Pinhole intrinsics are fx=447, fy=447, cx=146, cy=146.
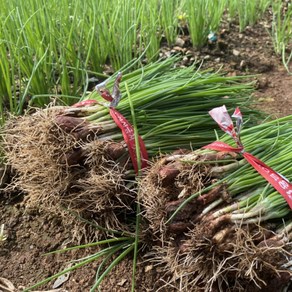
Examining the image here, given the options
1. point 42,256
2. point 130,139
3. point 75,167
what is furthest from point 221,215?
point 42,256

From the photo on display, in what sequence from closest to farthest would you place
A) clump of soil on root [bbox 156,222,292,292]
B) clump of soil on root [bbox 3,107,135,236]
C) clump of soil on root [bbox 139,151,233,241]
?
1. clump of soil on root [bbox 156,222,292,292]
2. clump of soil on root [bbox 139,151,233,241]
3. clump of soil on root [bbox 3,107,135,236]

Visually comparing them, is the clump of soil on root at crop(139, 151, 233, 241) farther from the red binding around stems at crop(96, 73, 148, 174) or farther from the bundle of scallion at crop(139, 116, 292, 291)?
the red binding around stems at crop(96, 73, 148, 174)

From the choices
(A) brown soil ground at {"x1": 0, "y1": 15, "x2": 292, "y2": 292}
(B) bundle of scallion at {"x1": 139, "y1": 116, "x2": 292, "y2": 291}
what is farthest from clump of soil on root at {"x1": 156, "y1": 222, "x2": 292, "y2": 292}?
(A) brown soil ground at {"x1": 0, "y1": 15, "x2": 292, "y2": 292}

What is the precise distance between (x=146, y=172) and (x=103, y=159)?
143 mm

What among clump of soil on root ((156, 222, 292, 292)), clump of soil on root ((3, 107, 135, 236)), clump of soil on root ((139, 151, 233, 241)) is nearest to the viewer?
clump of soil on root ((156, 222, 292, 292))

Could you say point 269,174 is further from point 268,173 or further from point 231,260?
point 231,260

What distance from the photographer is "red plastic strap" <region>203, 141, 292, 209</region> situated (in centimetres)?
115

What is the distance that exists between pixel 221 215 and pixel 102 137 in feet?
1.59

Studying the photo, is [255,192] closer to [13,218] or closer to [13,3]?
[13,218]

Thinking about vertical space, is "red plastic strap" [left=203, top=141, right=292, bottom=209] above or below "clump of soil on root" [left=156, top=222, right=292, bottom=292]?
above

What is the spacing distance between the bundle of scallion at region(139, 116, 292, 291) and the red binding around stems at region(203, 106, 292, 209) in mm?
20

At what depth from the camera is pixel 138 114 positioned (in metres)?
1.50

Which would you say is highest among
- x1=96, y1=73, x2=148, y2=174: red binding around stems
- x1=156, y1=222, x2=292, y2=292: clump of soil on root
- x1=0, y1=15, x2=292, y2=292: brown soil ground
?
x1=96, y1=73, x2=148, y2=174: red binding around stems

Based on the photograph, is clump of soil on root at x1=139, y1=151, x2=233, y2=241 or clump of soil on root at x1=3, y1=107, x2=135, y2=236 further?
clump of soil on root at x1=3, y1=107, x2=135, y2=236
